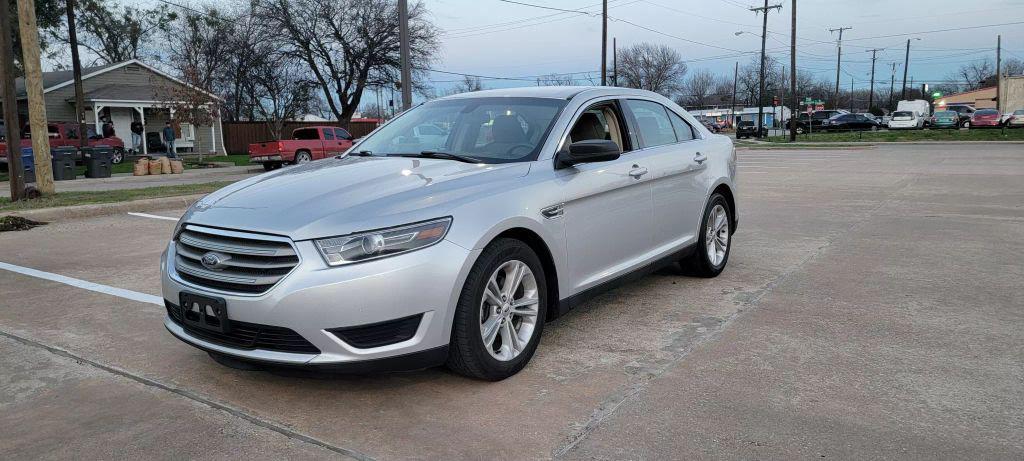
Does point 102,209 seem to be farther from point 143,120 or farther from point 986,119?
point 986,119

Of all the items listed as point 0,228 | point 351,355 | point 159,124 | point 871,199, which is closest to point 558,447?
point 351,355

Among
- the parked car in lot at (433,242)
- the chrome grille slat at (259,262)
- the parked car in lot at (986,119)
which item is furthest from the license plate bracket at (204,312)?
the parked car in lot at (986,119)

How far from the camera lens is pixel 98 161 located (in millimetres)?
23000

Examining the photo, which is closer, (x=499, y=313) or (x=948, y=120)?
(x=499, y=313)

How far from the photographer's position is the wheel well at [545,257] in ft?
13.2

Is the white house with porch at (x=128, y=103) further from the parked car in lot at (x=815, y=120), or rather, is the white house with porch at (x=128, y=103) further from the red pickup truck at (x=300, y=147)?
the parked car in lot at (x=815, y=120)

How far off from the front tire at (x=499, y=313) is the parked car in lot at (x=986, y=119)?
171ft

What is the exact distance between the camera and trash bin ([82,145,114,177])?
898 inches

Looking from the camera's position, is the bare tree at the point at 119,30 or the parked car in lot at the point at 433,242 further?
the bare tree at the point at 119,30

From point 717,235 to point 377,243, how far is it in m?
3.90

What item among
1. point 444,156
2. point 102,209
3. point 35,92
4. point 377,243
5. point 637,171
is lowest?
point 102,209

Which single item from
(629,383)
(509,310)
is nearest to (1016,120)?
(629,383)

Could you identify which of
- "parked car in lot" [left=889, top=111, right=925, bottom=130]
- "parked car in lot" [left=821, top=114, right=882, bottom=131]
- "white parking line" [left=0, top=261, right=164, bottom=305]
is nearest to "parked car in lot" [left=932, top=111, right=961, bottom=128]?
"parked car in lot" [left=889, top=111, right=925, bottom=130]

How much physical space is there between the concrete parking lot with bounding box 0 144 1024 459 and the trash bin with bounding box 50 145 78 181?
17.7 m
